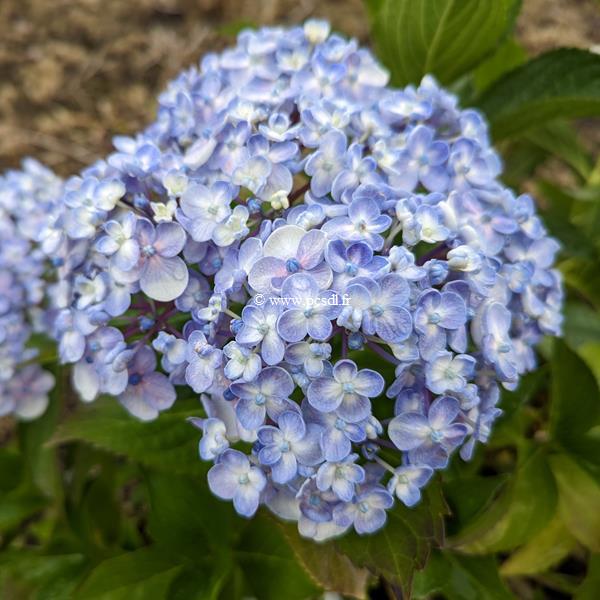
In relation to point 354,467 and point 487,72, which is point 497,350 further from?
point 487,72

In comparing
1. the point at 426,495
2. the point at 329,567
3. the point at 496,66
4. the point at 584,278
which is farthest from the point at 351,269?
the point at 496,66

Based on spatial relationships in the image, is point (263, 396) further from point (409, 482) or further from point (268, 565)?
point (268, 565)

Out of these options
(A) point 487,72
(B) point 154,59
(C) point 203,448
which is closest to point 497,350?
(C) point 203,448

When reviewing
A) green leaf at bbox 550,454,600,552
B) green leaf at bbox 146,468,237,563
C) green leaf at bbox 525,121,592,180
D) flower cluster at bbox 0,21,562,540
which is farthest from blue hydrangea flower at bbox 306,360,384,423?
green leaf at bbox 525,121,592,180

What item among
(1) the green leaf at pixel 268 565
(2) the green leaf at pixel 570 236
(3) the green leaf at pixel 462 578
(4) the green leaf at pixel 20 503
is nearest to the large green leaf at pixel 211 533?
(1) the green leaf at pixel 268 565

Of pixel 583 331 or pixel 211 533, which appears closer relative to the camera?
pixel 211 533
